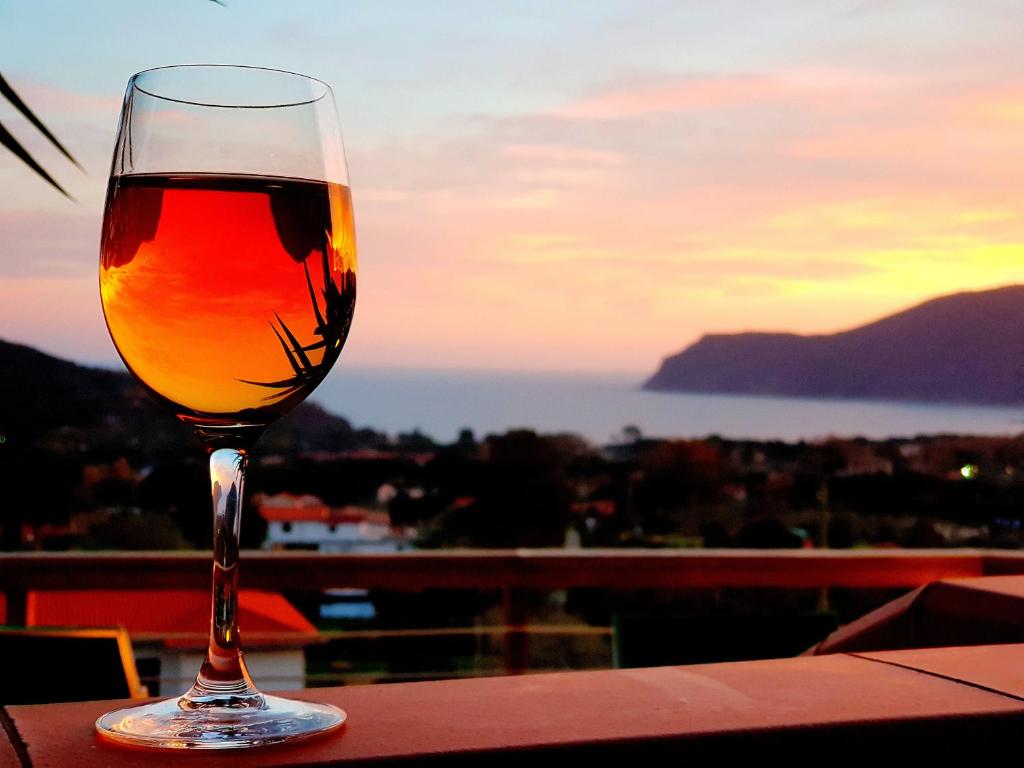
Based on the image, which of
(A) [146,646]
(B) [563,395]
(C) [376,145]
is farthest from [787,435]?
(A) [146,646]

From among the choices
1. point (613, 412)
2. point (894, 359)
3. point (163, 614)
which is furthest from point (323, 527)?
point (894, 359)

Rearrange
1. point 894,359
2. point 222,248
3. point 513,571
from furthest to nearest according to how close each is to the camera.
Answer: point 894,359
point 513,571
point 222,248

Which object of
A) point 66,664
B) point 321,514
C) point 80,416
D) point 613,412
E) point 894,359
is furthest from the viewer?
point 613,412

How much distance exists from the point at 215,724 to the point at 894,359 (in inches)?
187

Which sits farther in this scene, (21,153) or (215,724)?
(21,153)

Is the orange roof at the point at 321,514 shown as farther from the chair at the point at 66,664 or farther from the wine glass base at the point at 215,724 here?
the wine glass base at the point at 215,724

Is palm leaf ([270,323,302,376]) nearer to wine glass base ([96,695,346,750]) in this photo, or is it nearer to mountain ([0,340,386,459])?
wine glass base ([96,695,346,750])

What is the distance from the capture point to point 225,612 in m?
0.47

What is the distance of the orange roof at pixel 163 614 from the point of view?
2949 mm

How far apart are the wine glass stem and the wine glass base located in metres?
0.01

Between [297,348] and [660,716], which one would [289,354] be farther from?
[660,716]

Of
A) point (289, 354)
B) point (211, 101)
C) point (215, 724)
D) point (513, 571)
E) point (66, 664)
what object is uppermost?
point (211, 101)

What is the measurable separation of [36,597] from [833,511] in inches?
96.3

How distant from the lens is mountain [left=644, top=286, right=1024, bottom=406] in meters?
4.70
